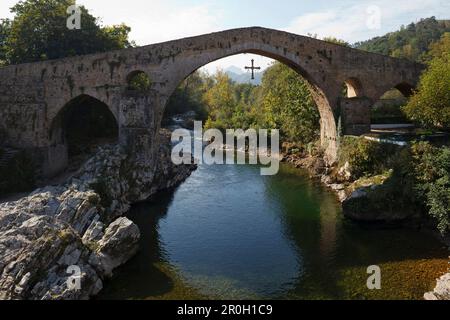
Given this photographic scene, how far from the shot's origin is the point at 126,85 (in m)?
26.0

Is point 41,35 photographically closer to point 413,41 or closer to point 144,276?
point 144,276

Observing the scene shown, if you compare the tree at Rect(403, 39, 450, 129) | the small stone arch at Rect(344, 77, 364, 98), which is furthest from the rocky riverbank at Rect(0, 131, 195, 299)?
the small stone arch at Rect(344, 77, 364, 98)

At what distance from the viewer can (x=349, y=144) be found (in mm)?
26391

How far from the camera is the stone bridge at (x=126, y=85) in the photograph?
25047 mm

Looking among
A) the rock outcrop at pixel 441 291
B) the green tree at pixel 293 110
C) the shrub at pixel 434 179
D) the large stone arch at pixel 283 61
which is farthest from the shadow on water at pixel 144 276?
the green tree at pixel 293 110

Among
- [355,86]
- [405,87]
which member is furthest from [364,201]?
[405,87]

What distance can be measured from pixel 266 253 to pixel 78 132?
772 inches

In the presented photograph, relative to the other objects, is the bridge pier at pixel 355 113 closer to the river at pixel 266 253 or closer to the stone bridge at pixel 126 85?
the stone bridge at pixel 126 85

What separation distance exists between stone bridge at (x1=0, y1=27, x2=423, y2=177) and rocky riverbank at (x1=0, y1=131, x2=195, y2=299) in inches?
176

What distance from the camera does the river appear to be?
13664 mm

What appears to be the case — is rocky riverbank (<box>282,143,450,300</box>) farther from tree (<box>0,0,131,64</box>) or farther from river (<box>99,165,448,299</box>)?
tree (<box>0,0,131,64</box>)

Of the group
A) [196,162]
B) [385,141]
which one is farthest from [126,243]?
[196,162]

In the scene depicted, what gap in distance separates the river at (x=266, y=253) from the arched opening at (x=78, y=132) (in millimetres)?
7620
